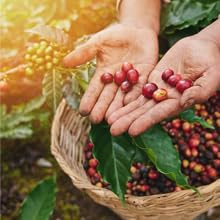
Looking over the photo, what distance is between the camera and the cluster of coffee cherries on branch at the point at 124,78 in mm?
1768

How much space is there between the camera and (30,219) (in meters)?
1.92

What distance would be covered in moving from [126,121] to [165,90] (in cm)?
21

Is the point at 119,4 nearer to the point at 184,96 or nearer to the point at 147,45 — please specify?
the point at 147,45

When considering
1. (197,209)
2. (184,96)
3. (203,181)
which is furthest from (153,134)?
(203,181)

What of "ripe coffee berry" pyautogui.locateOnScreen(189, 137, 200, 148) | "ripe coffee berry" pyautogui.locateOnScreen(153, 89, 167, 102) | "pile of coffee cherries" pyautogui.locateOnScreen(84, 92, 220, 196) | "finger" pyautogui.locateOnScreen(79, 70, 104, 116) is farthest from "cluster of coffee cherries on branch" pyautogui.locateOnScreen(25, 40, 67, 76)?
"ripe coffee berry" pyautogui.locateOnScreen(189, 137, 200, 148)

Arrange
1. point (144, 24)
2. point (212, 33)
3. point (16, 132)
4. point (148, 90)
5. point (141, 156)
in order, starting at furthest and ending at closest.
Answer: point (16, 132) → point (144, 24) → point (212, 33) → point (141, 156) → point (148, 90)

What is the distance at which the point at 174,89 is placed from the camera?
1710mm

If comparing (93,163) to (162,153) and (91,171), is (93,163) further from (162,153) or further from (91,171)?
(162,153)

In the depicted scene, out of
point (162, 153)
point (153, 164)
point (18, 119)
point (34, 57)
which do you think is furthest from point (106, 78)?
point (18, 119)

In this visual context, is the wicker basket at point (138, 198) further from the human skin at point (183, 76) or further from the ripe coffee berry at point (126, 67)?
the ripe coffee berry at point (126, 67)

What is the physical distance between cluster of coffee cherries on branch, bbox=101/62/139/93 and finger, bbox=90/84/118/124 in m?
0.02

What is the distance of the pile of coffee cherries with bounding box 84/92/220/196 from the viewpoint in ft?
6.89

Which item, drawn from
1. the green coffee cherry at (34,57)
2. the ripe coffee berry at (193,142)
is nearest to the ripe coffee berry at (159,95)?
the green coffee cherry at (34,57)

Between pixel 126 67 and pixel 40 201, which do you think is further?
pixel 40 201
